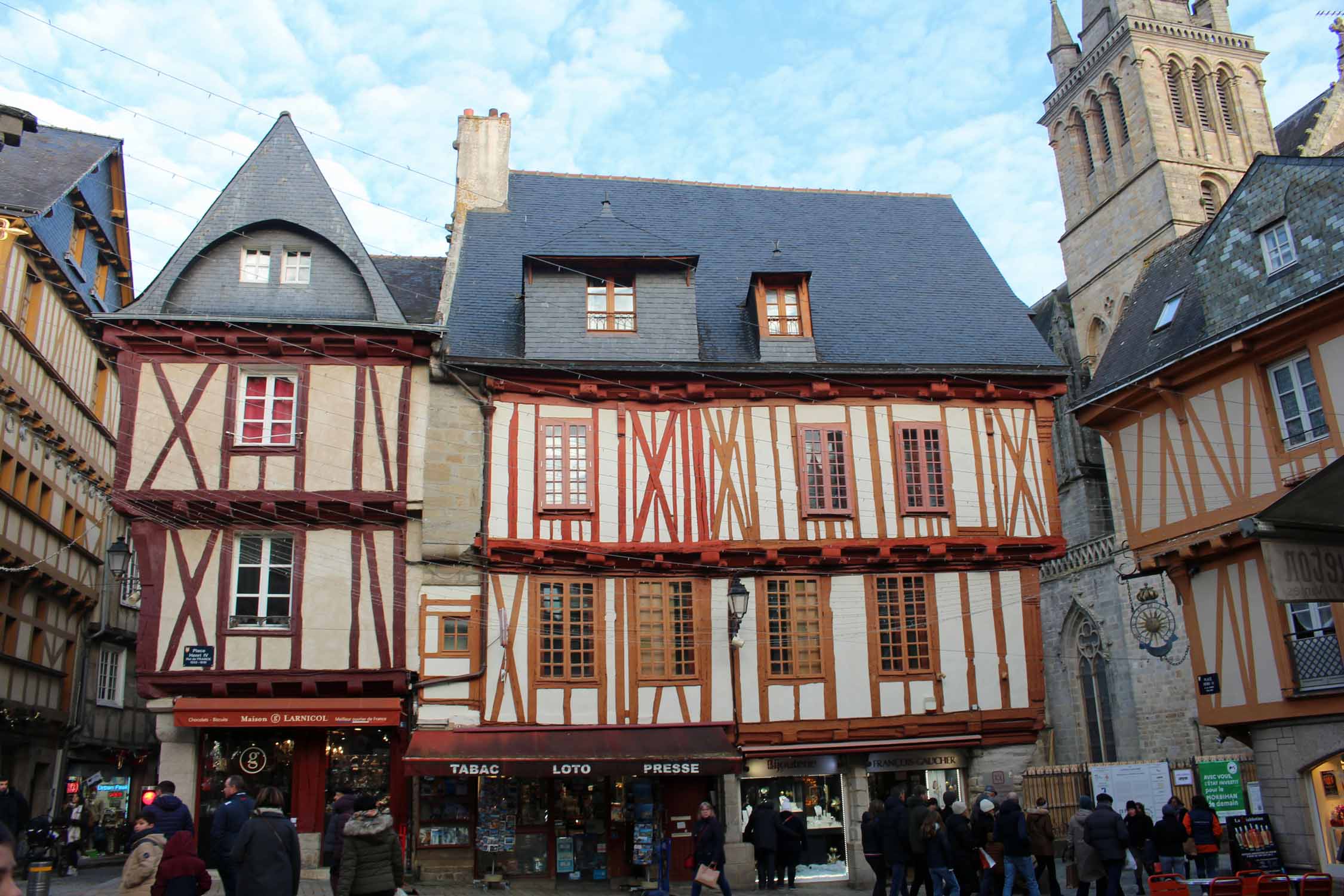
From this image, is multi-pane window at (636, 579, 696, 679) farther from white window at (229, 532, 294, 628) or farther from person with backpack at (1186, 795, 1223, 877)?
person with backpack at (1186, 795, 1223, 877)

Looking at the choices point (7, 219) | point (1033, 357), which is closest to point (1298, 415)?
point (1033, 357)

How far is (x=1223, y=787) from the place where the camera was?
59.9 feet

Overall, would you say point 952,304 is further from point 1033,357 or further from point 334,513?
point 334,513

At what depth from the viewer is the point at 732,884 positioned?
16906mm

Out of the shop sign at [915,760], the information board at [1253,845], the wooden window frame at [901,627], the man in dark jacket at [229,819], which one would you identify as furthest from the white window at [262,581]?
the information board at [1253,845]

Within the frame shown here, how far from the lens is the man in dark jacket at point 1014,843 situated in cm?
1305

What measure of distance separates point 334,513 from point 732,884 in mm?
7945

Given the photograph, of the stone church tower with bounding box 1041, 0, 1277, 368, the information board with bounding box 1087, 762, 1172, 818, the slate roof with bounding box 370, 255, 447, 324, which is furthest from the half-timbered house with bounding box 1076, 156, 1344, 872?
the stone church tower with bounding box 1041, 0, 1277, 368

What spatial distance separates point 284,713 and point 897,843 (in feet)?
28.1

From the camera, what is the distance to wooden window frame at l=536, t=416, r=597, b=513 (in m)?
17.9

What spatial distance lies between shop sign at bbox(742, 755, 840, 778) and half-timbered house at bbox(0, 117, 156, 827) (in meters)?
12.8

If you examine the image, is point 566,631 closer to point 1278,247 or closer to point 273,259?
point 273,259

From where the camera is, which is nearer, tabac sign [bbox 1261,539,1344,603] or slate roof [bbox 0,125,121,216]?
tabac sign [bbox 1261,539,1344,603]

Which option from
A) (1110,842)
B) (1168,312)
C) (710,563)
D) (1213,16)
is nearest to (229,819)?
(1110,842)
